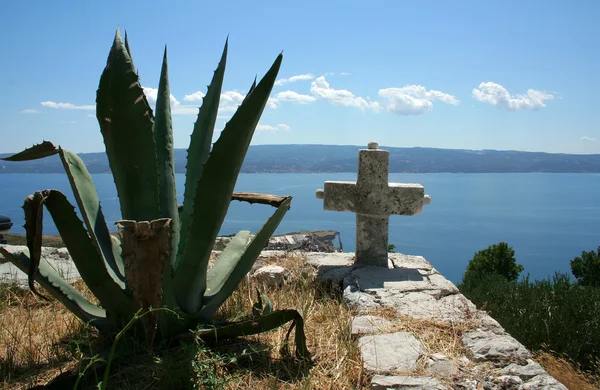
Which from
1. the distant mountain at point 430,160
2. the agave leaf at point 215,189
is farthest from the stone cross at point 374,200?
the distant mountain at point 430,160

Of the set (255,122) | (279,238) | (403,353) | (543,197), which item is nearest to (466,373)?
(403,353)

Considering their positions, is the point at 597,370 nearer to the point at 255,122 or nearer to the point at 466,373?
the point at 466,373

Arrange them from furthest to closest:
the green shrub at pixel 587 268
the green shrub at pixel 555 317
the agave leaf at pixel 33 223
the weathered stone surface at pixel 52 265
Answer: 1. the green shrub at pixel 587 268
2. the green shrub at pixel 555 317
3. the weathered stone surface at pixel 52 265
4. the agave leaf at pixel 33 223

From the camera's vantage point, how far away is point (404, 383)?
5.69ft

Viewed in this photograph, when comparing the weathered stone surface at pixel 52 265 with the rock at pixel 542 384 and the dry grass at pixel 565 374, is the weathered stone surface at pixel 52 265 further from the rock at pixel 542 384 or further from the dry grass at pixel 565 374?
the dry grass at pixel 565 374

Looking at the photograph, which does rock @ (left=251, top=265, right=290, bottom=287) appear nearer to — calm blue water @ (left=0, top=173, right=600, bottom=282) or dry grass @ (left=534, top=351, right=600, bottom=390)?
dry grass @ (left=534, top=351, right=600, bottom=390)

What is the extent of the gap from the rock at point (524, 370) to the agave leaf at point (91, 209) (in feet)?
5.39

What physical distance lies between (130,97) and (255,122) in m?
0.45

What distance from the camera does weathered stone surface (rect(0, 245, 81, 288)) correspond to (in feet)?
9.89

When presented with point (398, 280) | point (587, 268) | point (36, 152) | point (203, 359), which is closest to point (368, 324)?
point (203, 359)

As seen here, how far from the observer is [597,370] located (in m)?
3.63

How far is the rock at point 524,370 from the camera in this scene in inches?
73.7

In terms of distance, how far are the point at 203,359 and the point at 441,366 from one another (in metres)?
1.00

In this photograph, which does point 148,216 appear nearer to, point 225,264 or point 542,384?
point 225,264
